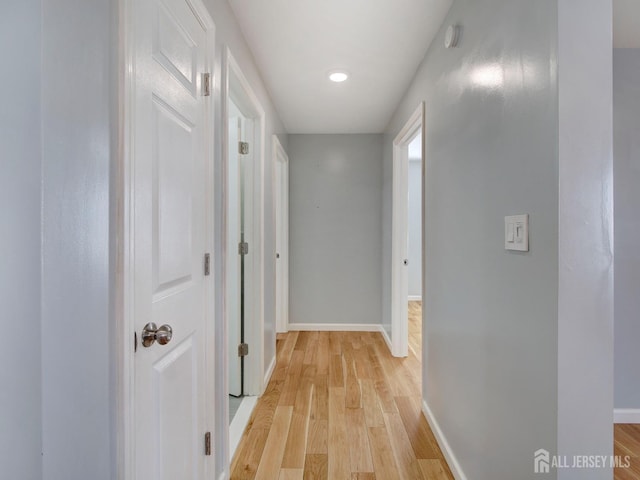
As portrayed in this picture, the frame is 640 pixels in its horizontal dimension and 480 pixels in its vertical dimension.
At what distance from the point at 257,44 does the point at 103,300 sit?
1913mm

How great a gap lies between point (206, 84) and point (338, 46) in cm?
111

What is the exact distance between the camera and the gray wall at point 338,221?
13.5 ft

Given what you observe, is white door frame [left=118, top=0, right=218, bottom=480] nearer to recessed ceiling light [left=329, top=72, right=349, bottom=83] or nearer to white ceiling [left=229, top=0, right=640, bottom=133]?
white ceiling [left=229, top=0, right=640, bottom=133]

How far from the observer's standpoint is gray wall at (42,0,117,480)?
65cm

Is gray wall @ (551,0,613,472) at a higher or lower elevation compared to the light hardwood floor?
higher

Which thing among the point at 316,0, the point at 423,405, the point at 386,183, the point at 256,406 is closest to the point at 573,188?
the point at 316,0

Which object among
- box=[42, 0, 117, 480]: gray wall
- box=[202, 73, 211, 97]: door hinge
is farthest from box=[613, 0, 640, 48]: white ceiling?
box=[42, 0, 117, 480]: gray wall

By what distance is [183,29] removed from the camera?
3.91 ft

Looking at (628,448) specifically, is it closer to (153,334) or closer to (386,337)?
(386,337)

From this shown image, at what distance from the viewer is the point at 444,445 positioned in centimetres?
178

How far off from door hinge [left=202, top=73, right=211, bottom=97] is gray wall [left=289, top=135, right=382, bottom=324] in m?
2.73

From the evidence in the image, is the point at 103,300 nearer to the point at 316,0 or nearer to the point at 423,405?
the point at 316,0

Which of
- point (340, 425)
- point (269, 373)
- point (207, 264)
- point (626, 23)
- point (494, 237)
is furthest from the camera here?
point (269, 373)

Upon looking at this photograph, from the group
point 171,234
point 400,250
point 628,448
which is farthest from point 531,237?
point 400,250
